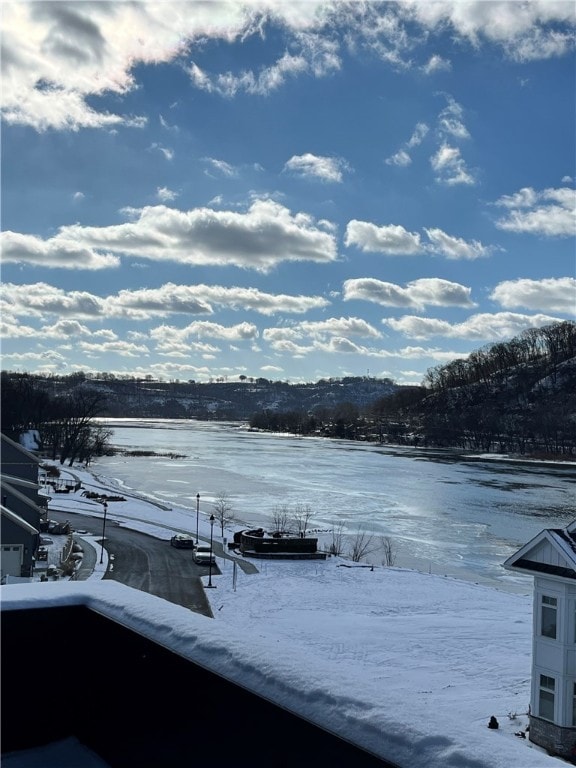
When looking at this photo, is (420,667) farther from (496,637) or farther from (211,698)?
(211,698)

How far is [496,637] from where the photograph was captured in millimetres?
19406

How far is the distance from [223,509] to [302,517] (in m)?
5.31

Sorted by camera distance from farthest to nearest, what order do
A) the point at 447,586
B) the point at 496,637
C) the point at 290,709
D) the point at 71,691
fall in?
the point at 447,586
the point at 496,637
the point at 71,691
the point at 290,709

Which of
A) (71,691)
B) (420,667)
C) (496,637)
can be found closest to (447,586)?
(496,637)

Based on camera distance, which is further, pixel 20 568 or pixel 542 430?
pixel 542 430

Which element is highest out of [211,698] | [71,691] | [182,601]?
[211,698]

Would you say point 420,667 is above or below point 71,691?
below

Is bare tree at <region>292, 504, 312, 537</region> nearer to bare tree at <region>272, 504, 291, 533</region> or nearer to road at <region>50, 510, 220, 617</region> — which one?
bare tree at <region>272, 504, 291, 533</region>

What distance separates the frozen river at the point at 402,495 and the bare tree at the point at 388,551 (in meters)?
0.33

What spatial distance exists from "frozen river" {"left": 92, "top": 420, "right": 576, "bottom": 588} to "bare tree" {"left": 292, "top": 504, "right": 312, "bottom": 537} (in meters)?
0.63

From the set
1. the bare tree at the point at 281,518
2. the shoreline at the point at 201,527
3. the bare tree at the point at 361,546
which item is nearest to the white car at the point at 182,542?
the shoreline at the point at 201,527

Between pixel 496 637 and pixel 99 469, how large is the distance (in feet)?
206

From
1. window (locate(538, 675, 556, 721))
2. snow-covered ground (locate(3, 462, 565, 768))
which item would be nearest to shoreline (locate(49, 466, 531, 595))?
snow-covered ground (locate(3, 462, 565, 768))

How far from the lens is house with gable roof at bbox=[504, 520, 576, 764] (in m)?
10.2
